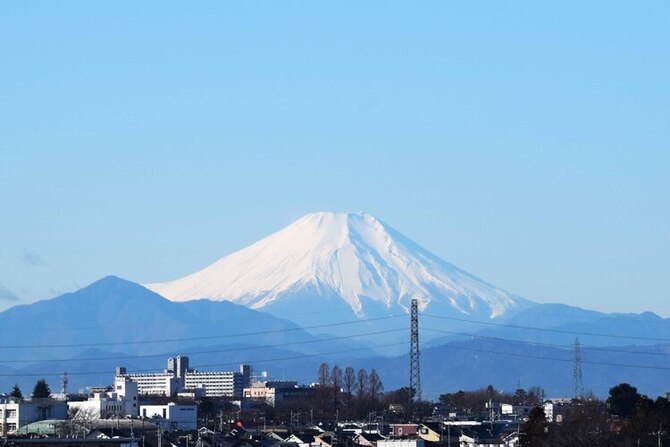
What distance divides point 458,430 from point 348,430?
18.0ft

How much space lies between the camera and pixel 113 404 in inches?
3302

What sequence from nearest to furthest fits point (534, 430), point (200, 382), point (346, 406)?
point (534, 430) < point (346, 406) < point (200, 382)

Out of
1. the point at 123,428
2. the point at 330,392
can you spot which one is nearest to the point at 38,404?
the point at 123,428

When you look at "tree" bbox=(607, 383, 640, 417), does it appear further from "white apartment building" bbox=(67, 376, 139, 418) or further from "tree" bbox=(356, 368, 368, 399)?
"tree" bbox=(356, 368, 368, 399)

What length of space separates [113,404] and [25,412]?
8.93 metres

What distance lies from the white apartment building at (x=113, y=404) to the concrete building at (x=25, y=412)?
152 centimetres

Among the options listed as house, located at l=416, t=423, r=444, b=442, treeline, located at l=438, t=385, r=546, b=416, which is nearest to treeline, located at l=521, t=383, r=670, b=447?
house, located at l=416, t=423, r=444, b=442

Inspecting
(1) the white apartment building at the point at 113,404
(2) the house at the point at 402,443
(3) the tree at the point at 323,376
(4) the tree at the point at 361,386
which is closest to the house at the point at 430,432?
(2) the house at the point at 402,443

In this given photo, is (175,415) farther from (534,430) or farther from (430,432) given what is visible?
(534,430)

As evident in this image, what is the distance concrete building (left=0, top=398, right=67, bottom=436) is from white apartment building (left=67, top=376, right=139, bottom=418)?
152cm

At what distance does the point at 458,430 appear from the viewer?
69312mm

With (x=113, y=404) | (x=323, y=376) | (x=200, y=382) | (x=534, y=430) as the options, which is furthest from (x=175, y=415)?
(x=200, y=382)

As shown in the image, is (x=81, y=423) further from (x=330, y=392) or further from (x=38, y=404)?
(x=330, y=392)

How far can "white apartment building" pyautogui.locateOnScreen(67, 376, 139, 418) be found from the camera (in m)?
80.6
